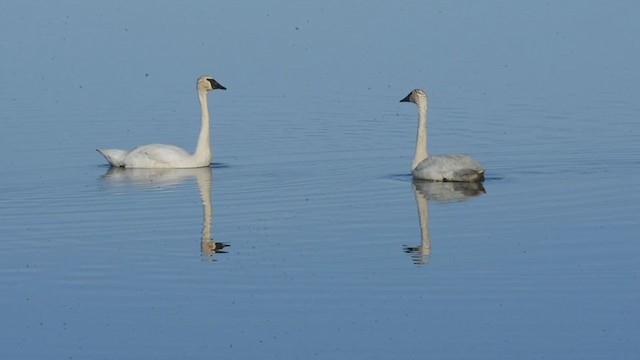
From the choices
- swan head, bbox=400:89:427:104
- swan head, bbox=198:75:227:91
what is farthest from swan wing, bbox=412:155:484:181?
swan head, bbox=198:75:227:91

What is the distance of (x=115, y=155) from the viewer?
22234 mm

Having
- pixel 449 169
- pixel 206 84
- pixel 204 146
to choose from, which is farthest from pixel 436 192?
pixel 206 84

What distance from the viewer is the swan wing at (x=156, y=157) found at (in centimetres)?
2214

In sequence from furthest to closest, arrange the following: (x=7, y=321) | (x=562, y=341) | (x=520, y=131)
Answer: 1. (x=520, y=131)
2. (x=7, y=321)
3. (x=562, y=341)

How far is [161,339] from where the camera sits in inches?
478

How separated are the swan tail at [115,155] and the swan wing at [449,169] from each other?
4.10 m

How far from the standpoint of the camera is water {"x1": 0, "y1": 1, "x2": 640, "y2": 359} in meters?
12.5

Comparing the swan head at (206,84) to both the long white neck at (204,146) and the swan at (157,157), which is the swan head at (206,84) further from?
the swan at (157,157)

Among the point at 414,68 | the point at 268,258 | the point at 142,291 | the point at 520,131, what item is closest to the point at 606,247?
the point at 268,258

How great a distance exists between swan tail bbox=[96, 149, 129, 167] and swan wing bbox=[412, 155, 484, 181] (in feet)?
13.5

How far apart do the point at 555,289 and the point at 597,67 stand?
18126mm

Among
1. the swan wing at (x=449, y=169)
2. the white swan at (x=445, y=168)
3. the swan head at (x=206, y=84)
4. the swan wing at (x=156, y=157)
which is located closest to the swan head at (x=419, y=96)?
the white swan at (x=445, y=168)

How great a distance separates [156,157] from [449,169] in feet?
13.7

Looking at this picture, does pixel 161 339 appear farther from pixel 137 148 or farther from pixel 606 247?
pixel 137 148
